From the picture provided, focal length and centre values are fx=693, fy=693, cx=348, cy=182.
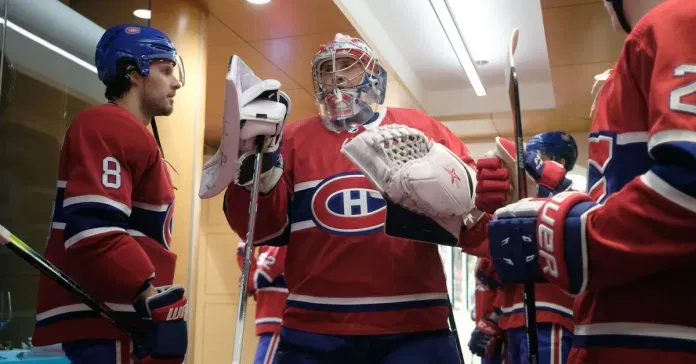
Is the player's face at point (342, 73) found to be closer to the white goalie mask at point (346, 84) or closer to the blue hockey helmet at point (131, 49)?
the white goalie mask at point (346, 84)

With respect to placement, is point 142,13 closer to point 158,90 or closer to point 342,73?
point 158,90

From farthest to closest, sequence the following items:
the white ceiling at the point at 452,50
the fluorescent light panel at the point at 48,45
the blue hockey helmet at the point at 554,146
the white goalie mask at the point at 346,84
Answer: the white ceiling at the point at 452,50, the blue hockey helmet at the point at 554,146, the fluorescent light panel at the point at 48,45, the white goalie mask at the point at 346,84

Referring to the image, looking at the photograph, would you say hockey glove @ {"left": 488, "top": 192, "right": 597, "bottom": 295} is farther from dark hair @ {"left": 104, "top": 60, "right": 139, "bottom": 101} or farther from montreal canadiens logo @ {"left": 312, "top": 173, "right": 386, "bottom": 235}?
dark hair @ {"left": 104, "top": 60, "right": 139, "bottom": 101}

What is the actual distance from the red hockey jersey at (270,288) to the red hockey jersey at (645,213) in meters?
2.85

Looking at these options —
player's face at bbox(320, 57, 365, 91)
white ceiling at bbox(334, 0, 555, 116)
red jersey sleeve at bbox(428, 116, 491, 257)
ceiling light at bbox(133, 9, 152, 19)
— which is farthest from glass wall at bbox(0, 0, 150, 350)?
red jersey sleeve at bbox(428, 116, 491, 257)

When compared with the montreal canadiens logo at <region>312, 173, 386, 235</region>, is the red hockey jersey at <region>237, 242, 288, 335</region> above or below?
below

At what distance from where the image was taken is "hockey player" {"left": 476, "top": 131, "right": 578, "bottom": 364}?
2.35 metres

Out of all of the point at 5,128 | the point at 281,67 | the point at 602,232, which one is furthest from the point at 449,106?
the point at 602,232

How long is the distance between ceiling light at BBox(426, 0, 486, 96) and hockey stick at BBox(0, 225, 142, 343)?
389cm

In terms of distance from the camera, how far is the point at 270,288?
3.97 metres

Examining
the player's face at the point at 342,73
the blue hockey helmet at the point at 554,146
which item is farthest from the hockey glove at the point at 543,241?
the blue hockey helmet at the point at 554,146

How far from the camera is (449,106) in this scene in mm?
7848

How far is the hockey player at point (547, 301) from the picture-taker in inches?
92.4

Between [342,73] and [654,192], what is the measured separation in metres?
1.23
